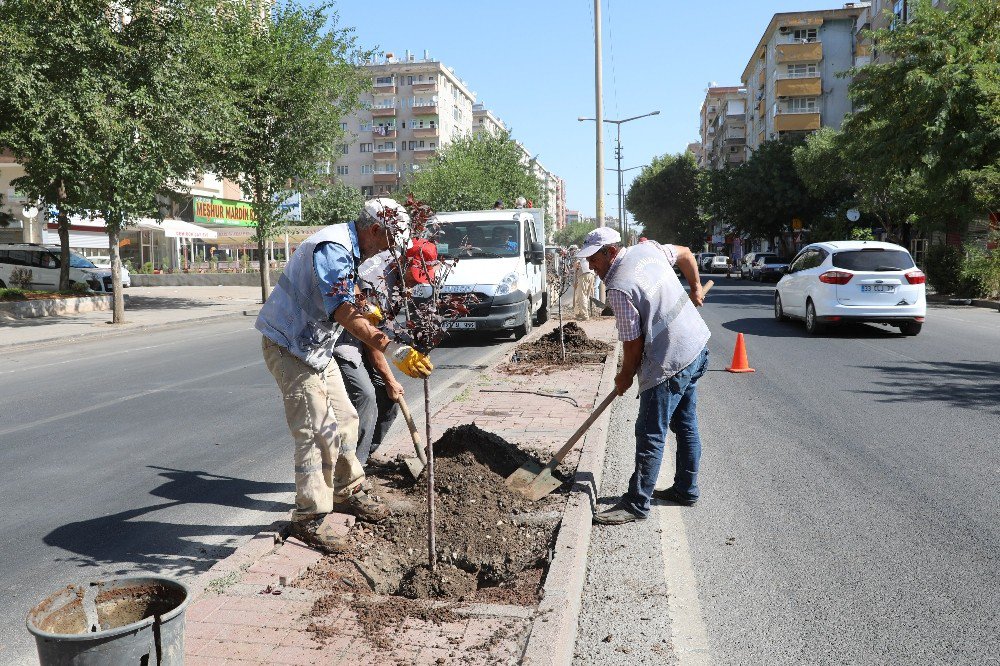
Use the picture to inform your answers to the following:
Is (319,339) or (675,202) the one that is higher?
(675,202)

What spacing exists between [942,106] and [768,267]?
18.6 meters

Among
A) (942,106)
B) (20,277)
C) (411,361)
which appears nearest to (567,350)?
(411,361)

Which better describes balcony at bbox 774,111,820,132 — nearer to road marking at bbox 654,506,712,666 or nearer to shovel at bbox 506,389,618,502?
shovel at bbox 506,389,618,502

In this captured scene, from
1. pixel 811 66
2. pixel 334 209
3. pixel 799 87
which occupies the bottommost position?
pixel 334 209

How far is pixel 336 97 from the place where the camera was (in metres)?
26.8

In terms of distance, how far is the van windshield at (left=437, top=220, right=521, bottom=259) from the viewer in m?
14.8

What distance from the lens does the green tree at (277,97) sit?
80.0ft

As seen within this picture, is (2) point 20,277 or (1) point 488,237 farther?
(2) point 20,277

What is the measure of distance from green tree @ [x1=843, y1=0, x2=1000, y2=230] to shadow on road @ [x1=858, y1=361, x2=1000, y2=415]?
50.2 ft

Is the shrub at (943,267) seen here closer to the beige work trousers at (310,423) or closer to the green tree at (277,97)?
the green tree at (277,97)

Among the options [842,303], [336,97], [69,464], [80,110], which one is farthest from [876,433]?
[336,97]

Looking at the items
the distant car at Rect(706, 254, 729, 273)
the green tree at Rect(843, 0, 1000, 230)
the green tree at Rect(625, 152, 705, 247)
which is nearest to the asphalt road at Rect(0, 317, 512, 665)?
the green tree at Rect(843, 0, 1000, 230)

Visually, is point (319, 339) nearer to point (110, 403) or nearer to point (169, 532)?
point (169, 532)

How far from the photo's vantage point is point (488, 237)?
1507cm
